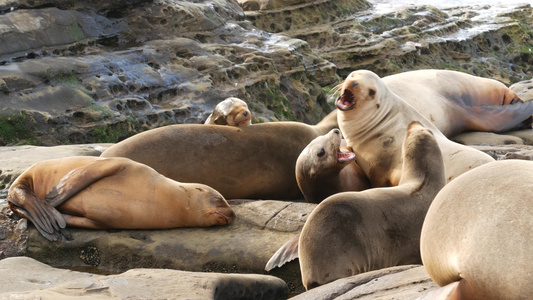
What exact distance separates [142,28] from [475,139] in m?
4.56

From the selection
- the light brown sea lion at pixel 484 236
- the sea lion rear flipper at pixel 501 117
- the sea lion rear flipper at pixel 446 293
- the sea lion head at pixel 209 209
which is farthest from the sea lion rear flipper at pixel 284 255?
the sea lion rear flipper at pixel 501 117

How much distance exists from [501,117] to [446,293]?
654 centimetres

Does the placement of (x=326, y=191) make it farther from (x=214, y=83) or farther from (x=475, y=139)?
(x=214, y=83)

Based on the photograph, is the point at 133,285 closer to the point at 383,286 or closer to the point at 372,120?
the point at 383,286

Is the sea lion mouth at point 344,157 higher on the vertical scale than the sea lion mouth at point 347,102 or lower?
lower

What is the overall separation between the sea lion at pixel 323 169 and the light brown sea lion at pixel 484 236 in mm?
2936

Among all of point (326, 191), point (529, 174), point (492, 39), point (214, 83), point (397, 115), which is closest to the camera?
point (529, 174)

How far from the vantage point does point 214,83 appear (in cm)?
964

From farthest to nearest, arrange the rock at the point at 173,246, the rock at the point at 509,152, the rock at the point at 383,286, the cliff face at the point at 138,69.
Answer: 1. the cliff face at the point at 138,69
2. the rock at the point at 509,152
3. the rock at the point at 173,246
4. the rock at the point at 383,286

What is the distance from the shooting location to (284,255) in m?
4.64

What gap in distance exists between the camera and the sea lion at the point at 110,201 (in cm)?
532

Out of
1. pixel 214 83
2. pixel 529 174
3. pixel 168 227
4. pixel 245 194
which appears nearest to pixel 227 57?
pixel 214 83

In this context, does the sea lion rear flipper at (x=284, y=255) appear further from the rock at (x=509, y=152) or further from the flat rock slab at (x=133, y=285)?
the rock at (x=509, y=152)

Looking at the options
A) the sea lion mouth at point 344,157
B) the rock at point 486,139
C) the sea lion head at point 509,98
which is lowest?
the rock at point 486,139
